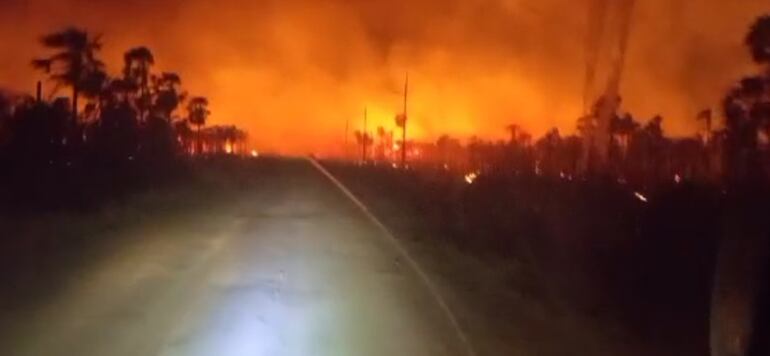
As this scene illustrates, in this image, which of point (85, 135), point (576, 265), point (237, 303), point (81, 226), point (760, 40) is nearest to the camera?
point (237, 303)

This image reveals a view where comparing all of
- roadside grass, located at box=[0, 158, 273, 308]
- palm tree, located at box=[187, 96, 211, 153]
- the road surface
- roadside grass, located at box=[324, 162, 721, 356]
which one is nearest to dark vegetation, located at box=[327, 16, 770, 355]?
roadside grass, located at box=[324, 162, 721, 356]

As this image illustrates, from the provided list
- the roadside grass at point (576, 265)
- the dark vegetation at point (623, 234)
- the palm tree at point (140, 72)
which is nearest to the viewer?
the dark vegetation at point (623, 234)

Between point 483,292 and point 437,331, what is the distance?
4727mm

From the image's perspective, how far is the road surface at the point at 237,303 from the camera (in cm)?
1414

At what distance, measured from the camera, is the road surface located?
1414 cm

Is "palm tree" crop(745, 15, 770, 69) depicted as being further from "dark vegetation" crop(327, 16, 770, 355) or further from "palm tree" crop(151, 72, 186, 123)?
"palm tree" crop(151, 72, 186, 123)

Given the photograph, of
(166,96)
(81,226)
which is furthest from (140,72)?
(81,226)

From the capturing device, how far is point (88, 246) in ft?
86.4

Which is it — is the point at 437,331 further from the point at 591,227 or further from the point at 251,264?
the point at 591,227

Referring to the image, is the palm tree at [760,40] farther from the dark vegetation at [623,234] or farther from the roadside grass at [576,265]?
the roadside grass at [576,265]

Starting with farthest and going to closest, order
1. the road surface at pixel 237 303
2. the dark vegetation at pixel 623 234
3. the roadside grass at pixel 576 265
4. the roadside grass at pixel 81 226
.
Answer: the roadside grass at pixel 81 226 < the roadside grass at pixel 576 265 < the road surface at pixel 237 303 < the dark vegetation at pixel 623 234

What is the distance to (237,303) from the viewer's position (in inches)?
699

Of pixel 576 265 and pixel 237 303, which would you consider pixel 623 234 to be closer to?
pixel 576 265

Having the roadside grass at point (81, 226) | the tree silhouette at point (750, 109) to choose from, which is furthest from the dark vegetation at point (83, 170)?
the tree silhouette at point (750, 109)
